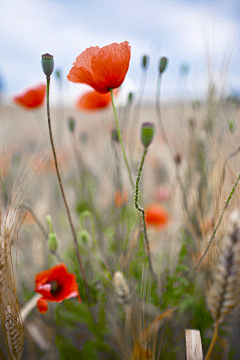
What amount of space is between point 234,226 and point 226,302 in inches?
6.3

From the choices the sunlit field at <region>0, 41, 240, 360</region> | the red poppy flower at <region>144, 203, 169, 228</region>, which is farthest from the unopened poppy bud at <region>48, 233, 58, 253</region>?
the red poppy flower at <region>144, 203, 169, 228</region>

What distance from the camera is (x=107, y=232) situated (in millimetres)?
1114

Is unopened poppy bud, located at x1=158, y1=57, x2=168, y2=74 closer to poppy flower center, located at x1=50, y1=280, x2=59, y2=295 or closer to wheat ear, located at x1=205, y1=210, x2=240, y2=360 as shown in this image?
wheat ear, located at x1=205, y1=210, x2=240, y2=360

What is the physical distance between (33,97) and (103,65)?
578mm

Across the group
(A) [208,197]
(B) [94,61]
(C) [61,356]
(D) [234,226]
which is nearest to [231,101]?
(A) [208,197]

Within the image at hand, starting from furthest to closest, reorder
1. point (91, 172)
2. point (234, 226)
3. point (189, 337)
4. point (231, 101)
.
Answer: point (91, 172) → point (231, 101) → point (189, 337) → point (234, 226)

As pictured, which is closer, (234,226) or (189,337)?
(234,226)

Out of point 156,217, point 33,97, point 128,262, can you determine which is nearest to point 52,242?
point 128,262

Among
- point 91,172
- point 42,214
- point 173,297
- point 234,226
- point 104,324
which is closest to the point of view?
point 234,226

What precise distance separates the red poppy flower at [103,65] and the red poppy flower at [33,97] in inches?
19.6

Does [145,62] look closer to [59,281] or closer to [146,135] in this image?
[146,135]

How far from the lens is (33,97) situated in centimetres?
107

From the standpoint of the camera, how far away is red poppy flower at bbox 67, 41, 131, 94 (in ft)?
1.89

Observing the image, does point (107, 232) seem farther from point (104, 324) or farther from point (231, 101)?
point (231, 101)
